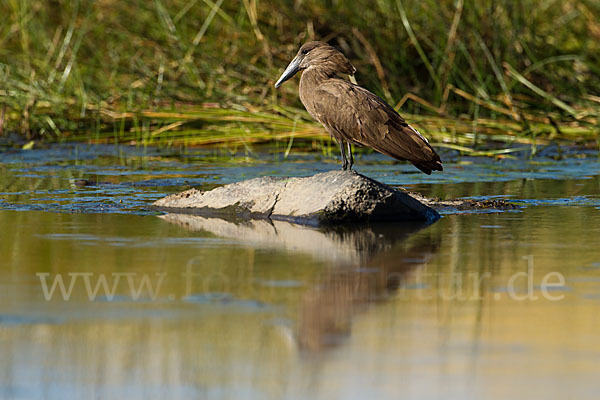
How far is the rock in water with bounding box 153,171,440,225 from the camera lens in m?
5.81

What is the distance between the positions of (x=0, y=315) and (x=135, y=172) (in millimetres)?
5010

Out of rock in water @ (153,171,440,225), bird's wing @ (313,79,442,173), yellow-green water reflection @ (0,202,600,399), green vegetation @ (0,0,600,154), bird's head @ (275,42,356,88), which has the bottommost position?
yellow-green water reflection @ (0,202,600,399)

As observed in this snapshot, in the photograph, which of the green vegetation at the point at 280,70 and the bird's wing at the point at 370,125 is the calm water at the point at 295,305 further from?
the green vegetation at the point at 280,70

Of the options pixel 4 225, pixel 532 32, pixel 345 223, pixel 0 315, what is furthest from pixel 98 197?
pixel 532 32

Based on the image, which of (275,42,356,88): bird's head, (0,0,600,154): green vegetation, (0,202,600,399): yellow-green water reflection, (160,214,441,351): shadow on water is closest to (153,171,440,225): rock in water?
(160,214,441,351): shadow on water

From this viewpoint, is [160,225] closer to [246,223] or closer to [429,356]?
[246,223]

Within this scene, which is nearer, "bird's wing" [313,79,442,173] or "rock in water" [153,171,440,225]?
"rock in water" [153,171,440,225]

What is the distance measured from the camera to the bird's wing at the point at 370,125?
6289 millimetres

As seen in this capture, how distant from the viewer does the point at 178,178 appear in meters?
8.22

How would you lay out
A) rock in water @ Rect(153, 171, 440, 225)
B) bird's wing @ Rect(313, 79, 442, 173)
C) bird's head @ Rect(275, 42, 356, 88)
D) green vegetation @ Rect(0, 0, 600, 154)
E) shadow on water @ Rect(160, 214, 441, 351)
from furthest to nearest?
green vegetation @ Rect(0, 0, 600, 154)
bird's head @ Rect(275, 42, 356, 88)
bird's wing @ Rect(313, 79, 442, 173)
rock in water @ Rect(153, 171, 440, 225)
shadow on water @ Rect(160, 214, 441, 351)

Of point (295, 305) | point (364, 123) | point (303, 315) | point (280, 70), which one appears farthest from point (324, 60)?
point (280, 70)

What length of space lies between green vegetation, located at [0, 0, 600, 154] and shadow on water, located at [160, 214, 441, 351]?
4.20 meters

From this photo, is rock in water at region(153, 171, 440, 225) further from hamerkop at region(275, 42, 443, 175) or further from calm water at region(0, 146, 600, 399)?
hamerkop at region(275, 42, 443, 175)

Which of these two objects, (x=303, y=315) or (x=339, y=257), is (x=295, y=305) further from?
(x=339, y=257)
